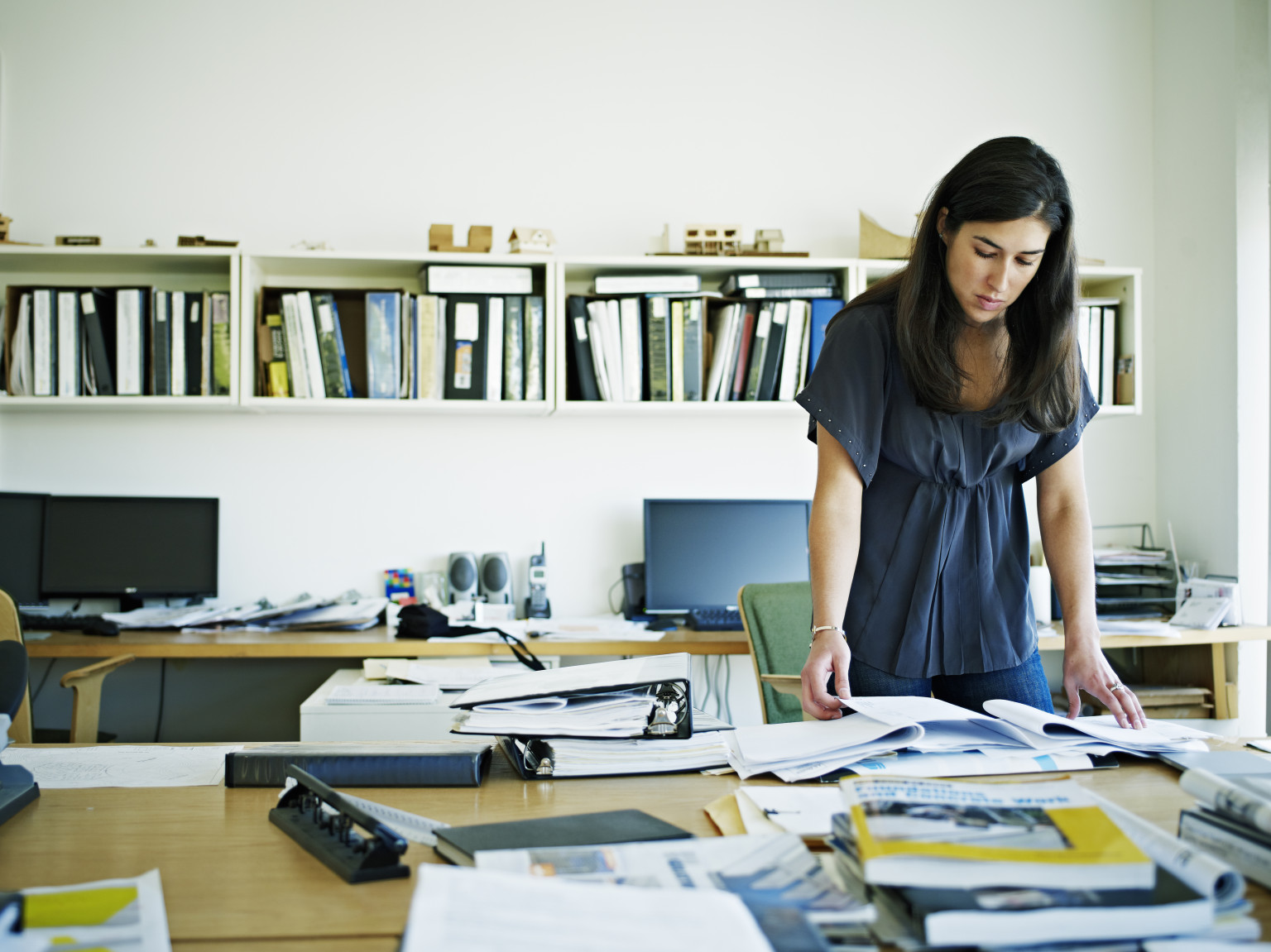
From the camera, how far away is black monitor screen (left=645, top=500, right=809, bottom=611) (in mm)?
2908

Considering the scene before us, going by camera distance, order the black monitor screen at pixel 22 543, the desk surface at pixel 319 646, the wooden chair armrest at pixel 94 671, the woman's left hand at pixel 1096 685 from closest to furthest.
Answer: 1. the woman's left hand at pixel 1096 685
2. the wooden chair armrest at pixel 94 671
3. the desk surface at pixel 319 646
4. the black monitor screen at pixel 22 543

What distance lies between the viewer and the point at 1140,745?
1.06 metres

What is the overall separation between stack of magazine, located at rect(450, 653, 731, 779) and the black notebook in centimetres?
18

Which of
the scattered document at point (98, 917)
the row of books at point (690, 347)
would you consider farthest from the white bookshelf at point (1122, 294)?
the scattered document at point (98, 917)

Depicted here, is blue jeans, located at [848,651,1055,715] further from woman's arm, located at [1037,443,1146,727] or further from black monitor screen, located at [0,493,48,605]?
Result: black monitor screen, located at [0,493,48,605]

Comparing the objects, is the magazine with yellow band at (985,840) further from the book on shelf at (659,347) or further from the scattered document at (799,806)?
the book on shelf at (659,347)

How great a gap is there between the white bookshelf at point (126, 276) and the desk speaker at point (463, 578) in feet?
2.63

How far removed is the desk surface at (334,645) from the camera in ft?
7.93

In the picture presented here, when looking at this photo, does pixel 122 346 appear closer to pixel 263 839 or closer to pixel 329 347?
pixel 329 347

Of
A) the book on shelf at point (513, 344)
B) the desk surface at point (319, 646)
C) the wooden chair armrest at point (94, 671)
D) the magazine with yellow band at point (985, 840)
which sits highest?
the book on shelf at point (513, 344)

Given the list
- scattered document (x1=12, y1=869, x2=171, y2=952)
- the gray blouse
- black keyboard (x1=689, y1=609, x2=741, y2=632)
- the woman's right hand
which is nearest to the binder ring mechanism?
scattered document (x1=12, y1=869, x2=171, y2=952)

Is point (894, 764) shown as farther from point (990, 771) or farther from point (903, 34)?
point (903, 34)

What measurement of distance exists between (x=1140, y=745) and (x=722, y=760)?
1.54 ft

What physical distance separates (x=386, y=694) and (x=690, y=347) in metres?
1.40
